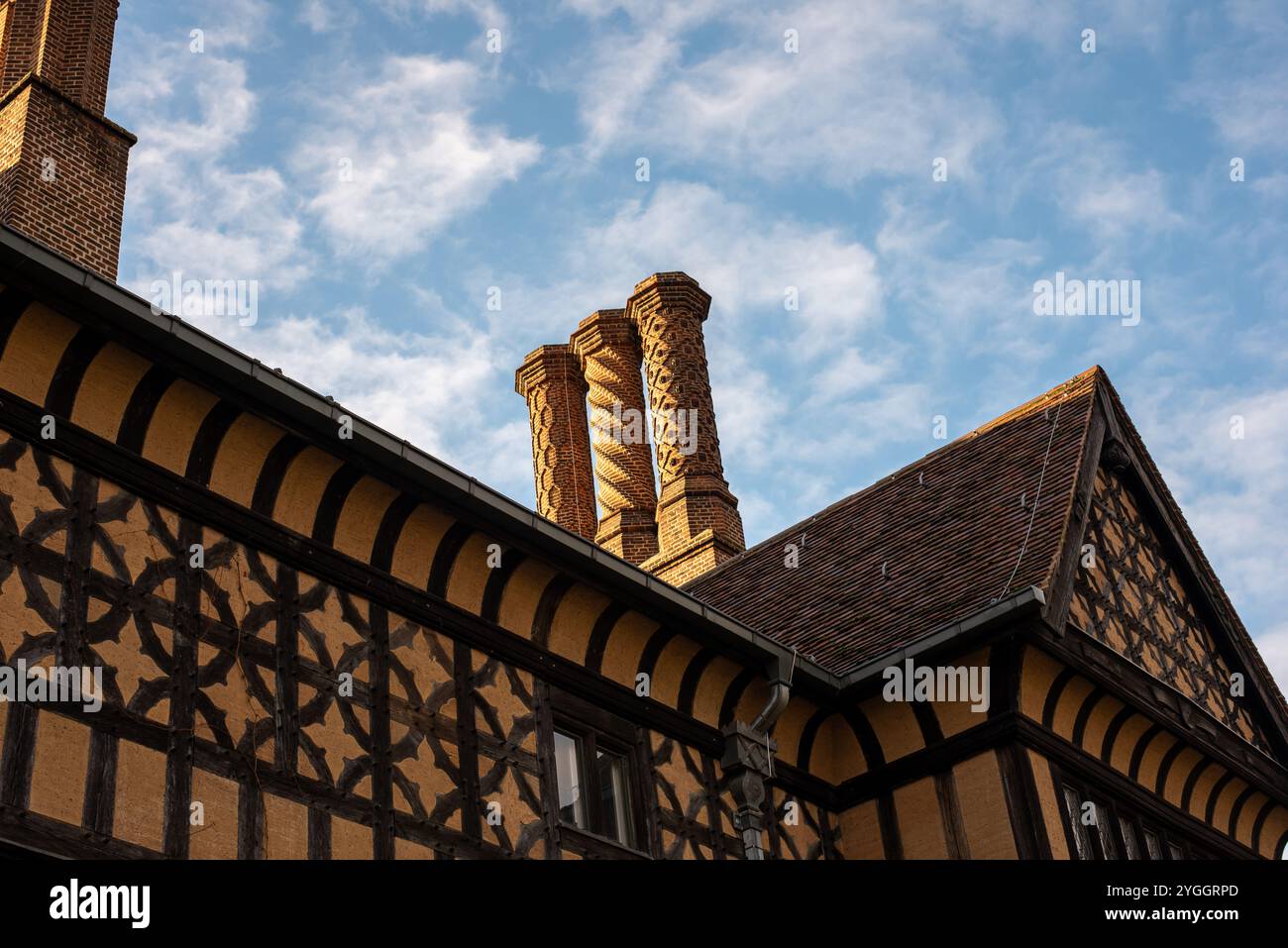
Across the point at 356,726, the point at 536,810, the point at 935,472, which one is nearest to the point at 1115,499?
the point at 935,472

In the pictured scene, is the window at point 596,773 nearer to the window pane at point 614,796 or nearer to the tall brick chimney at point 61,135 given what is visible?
the window pane at point 614,796

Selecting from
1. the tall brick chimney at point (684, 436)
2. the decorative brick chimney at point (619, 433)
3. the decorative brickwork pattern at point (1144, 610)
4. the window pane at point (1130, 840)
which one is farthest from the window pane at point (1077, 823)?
the decorative brick chimney at point (619, 433)

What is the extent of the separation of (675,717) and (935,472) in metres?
6.42

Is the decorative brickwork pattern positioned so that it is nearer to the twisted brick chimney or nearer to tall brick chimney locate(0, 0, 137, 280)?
the twisted brick chimney

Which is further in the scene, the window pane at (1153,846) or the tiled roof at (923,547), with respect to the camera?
the window pane at (1153,846)

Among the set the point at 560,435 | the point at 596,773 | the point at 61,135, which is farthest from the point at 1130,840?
the point at 560,435

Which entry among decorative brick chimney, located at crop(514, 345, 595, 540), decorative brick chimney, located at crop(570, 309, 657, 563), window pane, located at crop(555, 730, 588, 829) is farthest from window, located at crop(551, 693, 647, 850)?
decorative brick chimney, located at crop(514, 345, 595, 540)

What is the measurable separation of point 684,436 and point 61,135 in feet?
38.2

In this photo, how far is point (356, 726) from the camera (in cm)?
983

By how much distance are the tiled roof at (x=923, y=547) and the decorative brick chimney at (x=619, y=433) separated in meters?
5.68

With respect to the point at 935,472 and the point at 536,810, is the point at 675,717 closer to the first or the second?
the point at 536,810

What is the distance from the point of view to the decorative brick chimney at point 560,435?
26.3 metres

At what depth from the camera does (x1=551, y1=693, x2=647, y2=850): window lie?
11211 millimetres

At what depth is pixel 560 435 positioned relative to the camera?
1061 inches
